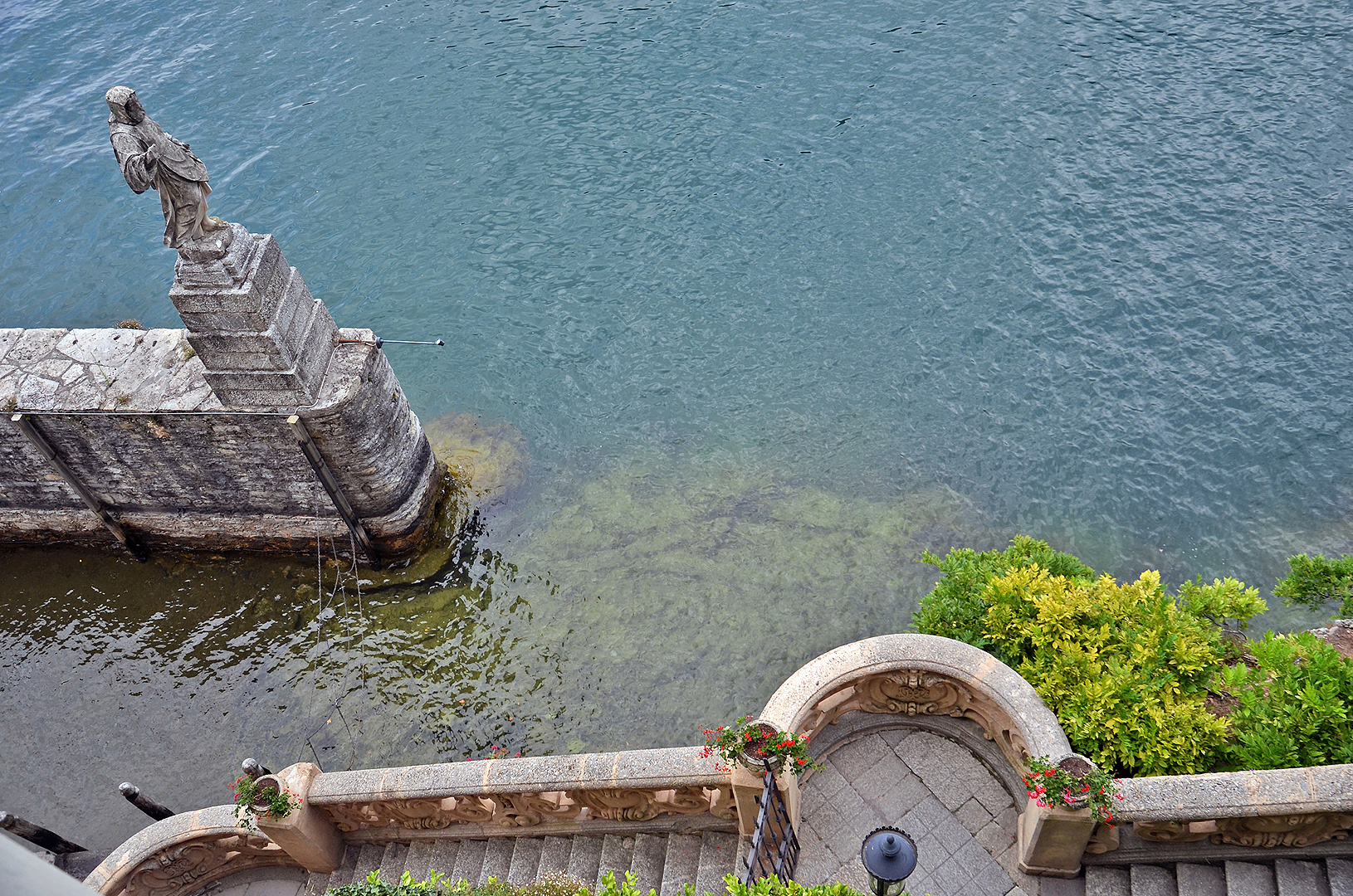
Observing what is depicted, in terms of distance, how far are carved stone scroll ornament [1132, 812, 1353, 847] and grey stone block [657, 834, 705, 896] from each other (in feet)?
15.1

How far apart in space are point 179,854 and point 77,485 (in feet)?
28.8

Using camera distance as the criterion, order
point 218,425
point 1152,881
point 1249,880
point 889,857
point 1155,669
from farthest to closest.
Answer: point 218,425 → point 1155,669 → point 1152,881 → point 1249,880 → point 889,857

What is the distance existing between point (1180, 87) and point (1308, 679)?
18365 mm

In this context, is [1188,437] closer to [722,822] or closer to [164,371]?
[722,822]

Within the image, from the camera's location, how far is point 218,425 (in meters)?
15.5

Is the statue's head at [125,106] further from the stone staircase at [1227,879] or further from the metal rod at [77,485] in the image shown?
the stone staircase at [1227,879]

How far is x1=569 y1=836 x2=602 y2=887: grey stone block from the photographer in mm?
10648

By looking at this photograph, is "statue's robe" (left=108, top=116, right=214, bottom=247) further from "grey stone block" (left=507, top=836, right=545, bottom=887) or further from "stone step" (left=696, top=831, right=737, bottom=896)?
"stone step" (left=696, top=831, right=737, bottom=896)

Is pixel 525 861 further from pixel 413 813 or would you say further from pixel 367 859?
pixel 367 859

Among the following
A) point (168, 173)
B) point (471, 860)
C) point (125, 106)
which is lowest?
point (471, 860)

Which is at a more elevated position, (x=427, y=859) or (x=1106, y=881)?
(x=427, y=859)

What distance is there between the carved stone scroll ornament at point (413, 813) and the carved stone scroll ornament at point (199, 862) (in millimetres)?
999

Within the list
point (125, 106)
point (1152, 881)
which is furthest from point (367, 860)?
point (125, 106)

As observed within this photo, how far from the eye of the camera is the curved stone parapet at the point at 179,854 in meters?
10.9
